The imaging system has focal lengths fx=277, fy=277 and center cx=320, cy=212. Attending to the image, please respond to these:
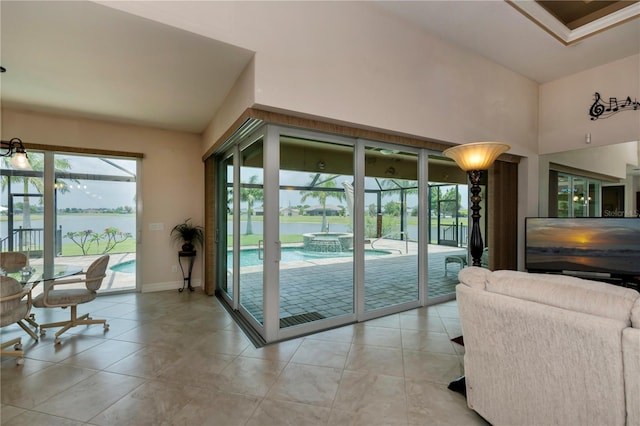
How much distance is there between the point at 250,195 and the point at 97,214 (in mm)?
3119

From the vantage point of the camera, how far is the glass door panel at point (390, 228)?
3.64 meters

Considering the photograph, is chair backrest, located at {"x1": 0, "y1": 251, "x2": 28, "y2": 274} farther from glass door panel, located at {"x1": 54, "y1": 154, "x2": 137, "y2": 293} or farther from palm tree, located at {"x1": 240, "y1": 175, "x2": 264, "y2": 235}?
palm tree, located at {"x1": 240, "y1": 175, "x2": 264, "y2": 235}

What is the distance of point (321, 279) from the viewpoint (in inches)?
146

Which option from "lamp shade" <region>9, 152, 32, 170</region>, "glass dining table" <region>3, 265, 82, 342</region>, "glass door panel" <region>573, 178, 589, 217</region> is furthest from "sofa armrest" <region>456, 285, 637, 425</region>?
"lamp shade" <region>9, 152, 32, 170</region>

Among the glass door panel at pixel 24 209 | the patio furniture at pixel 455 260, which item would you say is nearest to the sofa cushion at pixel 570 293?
the patio furniture at pixel 455 260

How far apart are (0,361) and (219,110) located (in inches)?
137

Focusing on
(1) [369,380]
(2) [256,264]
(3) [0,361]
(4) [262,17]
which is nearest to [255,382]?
(1) [369,380]

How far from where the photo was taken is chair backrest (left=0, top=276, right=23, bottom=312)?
2480 millimetres

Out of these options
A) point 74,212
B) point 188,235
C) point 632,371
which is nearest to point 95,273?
point 188,235

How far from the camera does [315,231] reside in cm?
346

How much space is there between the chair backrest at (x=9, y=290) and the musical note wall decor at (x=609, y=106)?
294 inches

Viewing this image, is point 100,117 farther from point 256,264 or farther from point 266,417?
point 266,417

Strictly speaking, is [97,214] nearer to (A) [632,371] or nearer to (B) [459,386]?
(B) [459,386]

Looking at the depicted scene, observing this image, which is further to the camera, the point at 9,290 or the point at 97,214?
the point at 97,214
